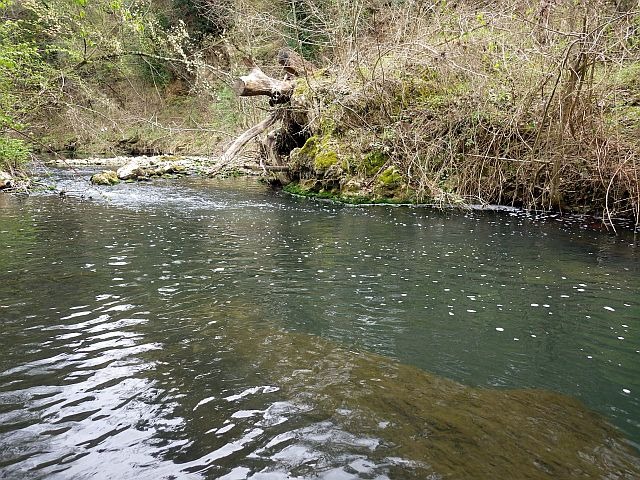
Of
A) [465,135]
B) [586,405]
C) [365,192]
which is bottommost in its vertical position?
[586,405]

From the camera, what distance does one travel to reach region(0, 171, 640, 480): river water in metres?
3.03

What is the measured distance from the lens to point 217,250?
8781mm

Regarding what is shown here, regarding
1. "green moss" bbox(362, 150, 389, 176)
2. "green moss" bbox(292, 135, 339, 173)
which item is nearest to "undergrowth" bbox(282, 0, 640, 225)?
"green moss" bbox(362, 150, 389, 176)

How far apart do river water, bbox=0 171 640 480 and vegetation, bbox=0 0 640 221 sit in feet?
10.5

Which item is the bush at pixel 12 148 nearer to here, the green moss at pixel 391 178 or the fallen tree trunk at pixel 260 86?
the fallen tree trunk at pixel 260 86

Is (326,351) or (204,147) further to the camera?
(204,147)

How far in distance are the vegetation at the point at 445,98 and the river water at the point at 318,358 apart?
320 cm

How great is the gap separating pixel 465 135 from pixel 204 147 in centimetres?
2122

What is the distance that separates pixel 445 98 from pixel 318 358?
11.8 metres

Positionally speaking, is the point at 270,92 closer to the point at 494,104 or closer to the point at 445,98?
the point at 445,98

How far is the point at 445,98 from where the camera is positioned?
14.4m

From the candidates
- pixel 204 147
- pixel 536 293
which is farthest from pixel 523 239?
pixel 204 147

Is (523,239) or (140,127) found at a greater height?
(140,127)

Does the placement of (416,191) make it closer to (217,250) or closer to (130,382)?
(217,250)
